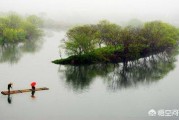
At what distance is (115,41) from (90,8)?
80.0 inches

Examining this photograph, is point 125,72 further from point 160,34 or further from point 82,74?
point 160,34

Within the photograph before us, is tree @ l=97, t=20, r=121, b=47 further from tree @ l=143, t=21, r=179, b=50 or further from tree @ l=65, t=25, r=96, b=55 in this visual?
tree @ l=143, t=21, r=179, b=50

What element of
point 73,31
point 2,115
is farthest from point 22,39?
point 2,115

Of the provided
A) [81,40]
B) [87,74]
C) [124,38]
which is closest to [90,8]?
[87,74]

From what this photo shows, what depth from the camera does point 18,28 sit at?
472 inches

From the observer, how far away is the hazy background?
11.0 metres

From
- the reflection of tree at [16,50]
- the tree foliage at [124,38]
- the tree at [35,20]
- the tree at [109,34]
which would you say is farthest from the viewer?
the tree at [109,34]

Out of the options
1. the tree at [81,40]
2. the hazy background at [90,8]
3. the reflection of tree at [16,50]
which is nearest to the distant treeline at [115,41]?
the tree at [81,40]

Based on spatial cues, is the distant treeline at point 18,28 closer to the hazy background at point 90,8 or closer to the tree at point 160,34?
the hazy background at point 90,8

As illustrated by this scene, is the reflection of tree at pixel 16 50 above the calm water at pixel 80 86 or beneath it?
above

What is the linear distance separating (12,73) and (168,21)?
12.2 feet

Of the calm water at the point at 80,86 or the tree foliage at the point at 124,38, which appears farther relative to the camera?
the tree foliage at the point at 124,38

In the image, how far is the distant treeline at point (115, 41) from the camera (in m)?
12.1

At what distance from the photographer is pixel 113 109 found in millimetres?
9688
